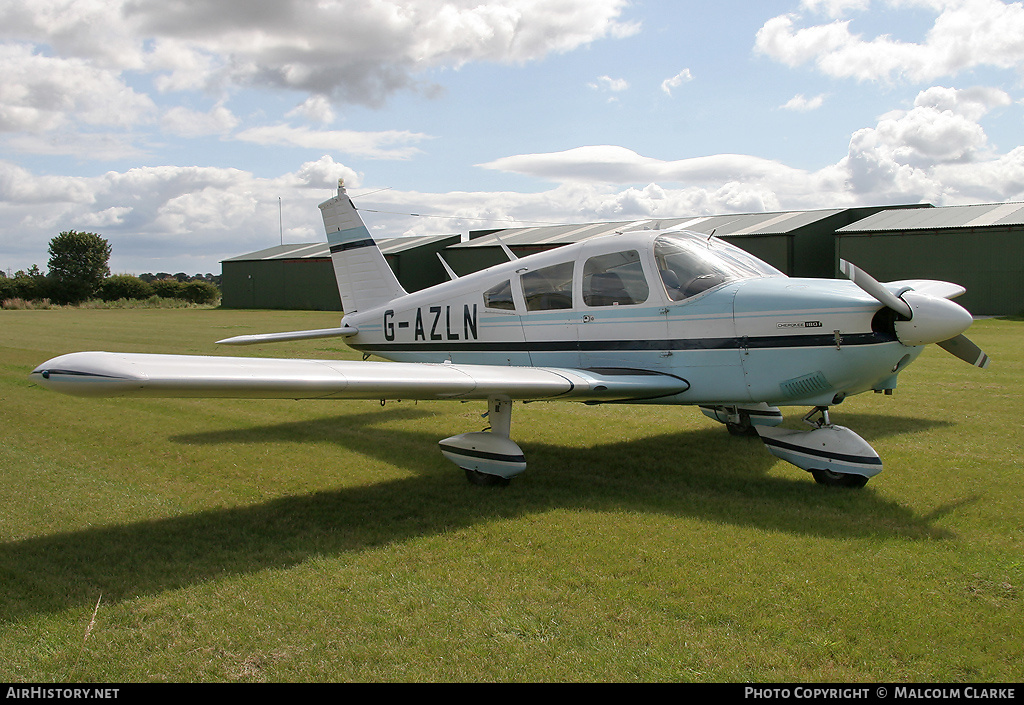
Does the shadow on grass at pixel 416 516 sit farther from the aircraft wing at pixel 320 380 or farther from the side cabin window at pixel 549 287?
the side cabin window at pixel 549 287

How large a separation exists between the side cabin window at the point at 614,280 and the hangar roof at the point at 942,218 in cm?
3006

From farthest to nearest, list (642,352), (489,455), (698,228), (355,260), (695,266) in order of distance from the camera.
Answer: (698,228), (355,260), (642,352), (695,266), (489,455)

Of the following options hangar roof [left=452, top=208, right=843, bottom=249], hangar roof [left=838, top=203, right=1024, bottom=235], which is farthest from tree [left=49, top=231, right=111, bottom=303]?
hangar roof [left=838, top=203, right=1024, bottom=235]

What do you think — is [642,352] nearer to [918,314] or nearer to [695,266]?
[695,266]

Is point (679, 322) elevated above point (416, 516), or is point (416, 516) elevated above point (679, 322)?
point (679, 322)

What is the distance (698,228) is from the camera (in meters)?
36.7

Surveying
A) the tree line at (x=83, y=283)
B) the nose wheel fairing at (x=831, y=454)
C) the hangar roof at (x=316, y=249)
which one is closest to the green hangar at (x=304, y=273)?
the hangar roof at (x=316, y=249)

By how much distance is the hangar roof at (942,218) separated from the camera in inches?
1246

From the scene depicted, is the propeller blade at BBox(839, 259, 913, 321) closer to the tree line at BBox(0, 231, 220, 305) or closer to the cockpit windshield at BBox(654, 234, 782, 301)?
the cockpit windshield at BBox(654, 234, 782, 301)

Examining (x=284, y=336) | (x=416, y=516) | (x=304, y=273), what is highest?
(x=304, y=273)

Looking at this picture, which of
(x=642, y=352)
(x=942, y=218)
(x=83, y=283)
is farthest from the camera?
(x=83, y=283)

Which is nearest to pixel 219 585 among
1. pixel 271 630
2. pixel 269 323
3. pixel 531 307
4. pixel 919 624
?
pixel 271 630

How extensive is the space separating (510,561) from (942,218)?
35.6 m

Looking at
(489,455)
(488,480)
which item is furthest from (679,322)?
(488,480)
